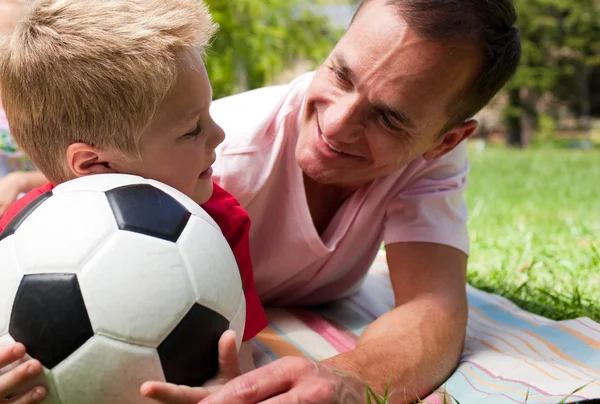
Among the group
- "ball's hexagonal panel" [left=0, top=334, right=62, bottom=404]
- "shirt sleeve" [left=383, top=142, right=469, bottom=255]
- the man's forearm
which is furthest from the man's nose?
"ball's hexagonal panel" [left=0, top=334, right=62, bottom=404]

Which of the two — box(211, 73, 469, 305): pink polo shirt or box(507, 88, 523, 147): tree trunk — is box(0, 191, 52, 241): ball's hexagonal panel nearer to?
box(211, 73, 469, 305): pink polo shirt

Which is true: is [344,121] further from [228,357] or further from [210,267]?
[228,357]

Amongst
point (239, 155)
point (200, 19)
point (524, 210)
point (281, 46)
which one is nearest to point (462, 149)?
point (239, 155)

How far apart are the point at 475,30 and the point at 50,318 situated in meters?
1.57

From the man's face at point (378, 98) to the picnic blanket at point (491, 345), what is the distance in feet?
2.08

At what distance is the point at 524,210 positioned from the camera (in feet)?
20.5

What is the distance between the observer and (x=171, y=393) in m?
1.57

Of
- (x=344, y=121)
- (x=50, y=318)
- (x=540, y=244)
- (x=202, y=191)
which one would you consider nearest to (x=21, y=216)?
(x=50, y=318)

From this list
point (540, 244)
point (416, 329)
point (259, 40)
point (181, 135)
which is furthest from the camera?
point (259, 40)

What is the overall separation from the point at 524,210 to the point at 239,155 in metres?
4.16

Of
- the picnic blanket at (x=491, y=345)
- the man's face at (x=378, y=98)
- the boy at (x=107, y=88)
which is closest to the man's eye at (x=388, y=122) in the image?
the man's face at (x=378, y=98)

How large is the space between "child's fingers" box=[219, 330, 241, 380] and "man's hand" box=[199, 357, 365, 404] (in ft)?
0.23

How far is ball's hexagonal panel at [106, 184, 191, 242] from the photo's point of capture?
1677 millimetres

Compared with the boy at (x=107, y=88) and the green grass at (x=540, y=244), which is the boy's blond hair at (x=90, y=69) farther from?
the green grass at (x=540, y=244)
